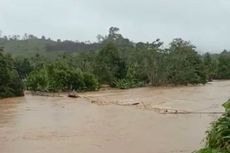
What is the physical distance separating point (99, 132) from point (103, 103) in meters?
12.5

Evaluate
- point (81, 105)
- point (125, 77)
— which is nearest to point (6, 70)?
point (81, 105)

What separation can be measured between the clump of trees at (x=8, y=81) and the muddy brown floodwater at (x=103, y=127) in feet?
22.9

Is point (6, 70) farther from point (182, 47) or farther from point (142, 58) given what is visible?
point (182, 47)

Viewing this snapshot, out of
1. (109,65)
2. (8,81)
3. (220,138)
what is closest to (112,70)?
(109,65)

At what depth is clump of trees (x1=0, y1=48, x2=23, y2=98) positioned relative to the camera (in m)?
34.7

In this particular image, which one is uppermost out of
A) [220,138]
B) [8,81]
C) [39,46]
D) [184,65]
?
[39,46]

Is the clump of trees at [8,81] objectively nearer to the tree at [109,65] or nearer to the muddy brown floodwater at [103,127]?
the muddy brown floodwater at [103,127]

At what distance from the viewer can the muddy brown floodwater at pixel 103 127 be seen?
43.0 feet

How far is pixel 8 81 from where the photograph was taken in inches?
1385

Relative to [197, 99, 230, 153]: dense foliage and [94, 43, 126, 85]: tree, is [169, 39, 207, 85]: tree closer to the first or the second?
[94, 43, 126, 85]: tree

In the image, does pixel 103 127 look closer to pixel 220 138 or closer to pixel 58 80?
pixel 220 138

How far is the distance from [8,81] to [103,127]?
1933 centimetres

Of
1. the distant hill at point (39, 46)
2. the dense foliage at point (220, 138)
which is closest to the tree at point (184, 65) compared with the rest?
the dense foliage at point (220, 138)

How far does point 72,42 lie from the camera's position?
312 feet
